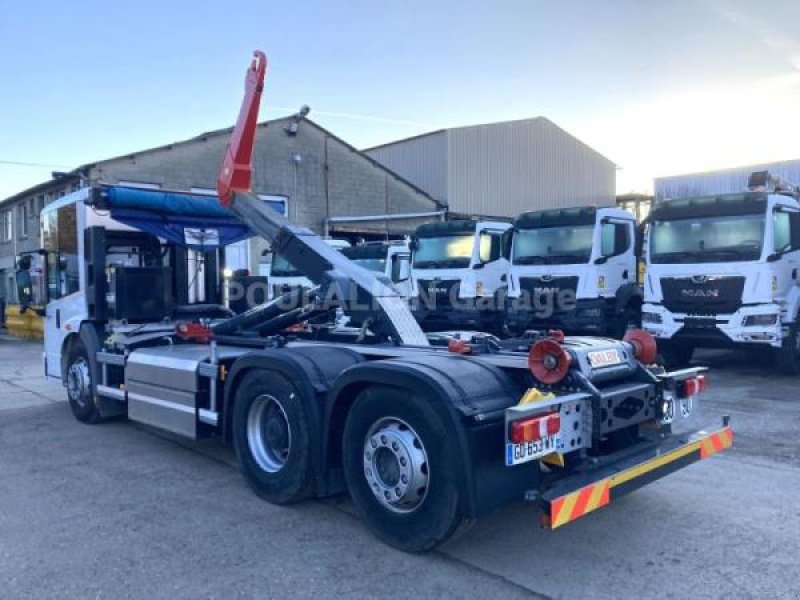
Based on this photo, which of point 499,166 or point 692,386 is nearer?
point 692,386

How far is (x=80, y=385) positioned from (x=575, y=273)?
8261 millimetres

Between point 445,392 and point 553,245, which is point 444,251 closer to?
point 553,245

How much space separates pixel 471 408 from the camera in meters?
3.65

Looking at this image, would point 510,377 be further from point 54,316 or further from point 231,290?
point 54,316

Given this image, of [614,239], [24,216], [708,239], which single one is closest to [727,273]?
[708,239]

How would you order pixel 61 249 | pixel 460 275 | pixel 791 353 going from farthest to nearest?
pixel 460 275, pixel 791 353, pixel 61 249

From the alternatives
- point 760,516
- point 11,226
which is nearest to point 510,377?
point 760,516

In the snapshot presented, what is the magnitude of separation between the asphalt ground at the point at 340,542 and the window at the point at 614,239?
6.54 metres

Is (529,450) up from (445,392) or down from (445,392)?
down

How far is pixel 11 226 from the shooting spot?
31016mm

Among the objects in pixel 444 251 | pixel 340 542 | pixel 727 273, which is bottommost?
pixel 340 542

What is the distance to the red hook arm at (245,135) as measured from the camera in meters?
6.70

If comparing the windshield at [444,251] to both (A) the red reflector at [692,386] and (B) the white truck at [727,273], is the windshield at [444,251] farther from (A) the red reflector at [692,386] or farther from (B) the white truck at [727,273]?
(A) the red reflector at [692,386]

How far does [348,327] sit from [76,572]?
118 inches
